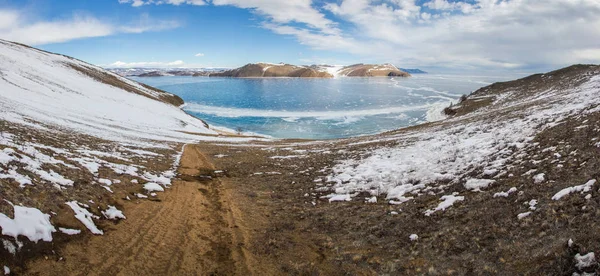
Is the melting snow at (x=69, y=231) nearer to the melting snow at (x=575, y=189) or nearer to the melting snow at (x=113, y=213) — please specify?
the melting snow at (x=113, y=213)

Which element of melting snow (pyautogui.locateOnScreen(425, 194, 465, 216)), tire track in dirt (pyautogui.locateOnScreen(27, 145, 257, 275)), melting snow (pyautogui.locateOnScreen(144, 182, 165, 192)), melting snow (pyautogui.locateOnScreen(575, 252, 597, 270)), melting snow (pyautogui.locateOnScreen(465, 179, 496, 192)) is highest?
melting snow (pyautogui.locateOnScreen(575, 252, 597, 270))

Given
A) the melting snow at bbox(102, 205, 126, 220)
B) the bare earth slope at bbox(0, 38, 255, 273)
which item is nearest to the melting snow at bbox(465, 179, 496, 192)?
the bare earth slope at bbox(0, 38, 255, 273)

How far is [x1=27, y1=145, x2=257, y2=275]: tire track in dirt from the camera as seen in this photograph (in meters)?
7.84

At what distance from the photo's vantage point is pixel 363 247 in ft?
30.0

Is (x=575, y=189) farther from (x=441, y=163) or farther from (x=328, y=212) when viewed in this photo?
(x=328, y=212)

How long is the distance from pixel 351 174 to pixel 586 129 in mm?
10578

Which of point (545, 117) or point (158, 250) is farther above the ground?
point (545, 117)

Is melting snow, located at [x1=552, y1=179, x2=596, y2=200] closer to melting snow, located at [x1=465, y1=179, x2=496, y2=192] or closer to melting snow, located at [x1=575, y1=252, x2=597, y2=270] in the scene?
melting snow, located at [x1=465, y1=179, x2=496, y2=192]

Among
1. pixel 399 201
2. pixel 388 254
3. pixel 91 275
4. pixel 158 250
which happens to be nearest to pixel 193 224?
pixel 158 250

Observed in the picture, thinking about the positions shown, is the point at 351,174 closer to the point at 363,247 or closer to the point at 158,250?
the point at 363,247

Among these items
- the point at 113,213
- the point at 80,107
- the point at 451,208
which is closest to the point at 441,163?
the point at 451,208

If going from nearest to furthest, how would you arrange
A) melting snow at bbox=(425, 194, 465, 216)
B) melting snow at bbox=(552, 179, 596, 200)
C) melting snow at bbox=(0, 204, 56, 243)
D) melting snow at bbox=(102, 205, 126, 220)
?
melting snow at bbox=(0, 204, 56, 243), melting snow at bbox=(552, 179, 596, 200), melting snow at bbox=(425, 194, 465, 216), melting snow at bbox=(102, 205, 126, 220)

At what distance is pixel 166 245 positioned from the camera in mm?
9453

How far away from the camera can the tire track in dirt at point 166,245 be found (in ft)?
25.7
